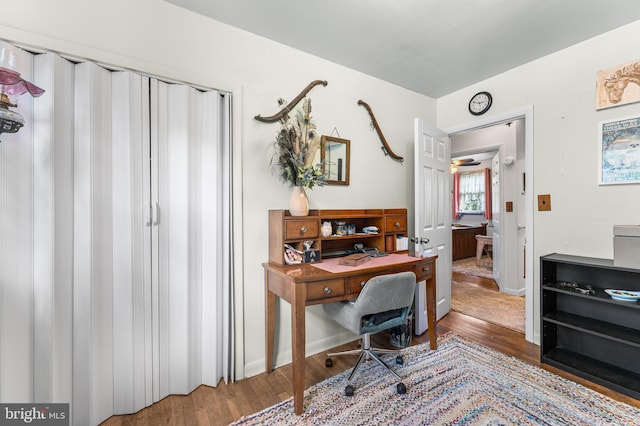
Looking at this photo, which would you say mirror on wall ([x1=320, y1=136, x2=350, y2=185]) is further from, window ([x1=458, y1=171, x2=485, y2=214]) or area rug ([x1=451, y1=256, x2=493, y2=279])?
window ([x1=458, y1=171, x2=485, y2=214])

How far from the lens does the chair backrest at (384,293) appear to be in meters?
1.69

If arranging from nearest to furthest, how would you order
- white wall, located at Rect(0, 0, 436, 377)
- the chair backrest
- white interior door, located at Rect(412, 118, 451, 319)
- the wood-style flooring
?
1. white wall, located at Rect(0, 0, 436, 377)
2. the wood-style flooring
3. the chair backrest
4. white interior door, located at Rect(412, 118, 451, 319)

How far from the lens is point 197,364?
1.86 metres

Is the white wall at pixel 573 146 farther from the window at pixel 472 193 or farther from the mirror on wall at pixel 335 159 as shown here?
the window at pixel 472 193

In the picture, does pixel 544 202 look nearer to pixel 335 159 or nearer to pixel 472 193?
pixel 335 159

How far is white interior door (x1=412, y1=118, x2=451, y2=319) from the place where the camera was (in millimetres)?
2637

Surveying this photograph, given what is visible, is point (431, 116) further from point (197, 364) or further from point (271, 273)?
point (197, 364)

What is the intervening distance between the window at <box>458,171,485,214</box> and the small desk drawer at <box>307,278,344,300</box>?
6390 mm

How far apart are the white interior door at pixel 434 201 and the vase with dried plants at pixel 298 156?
1.09 metres

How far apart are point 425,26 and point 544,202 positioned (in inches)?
71.2

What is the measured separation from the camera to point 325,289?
172 cm

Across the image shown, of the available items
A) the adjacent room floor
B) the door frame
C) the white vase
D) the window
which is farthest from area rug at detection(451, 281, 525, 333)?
the window

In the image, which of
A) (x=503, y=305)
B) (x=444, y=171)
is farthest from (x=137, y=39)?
(x=503, y=305)

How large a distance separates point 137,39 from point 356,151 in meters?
1.82
